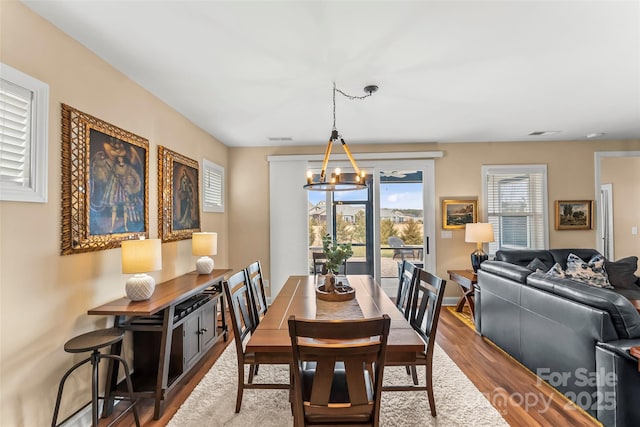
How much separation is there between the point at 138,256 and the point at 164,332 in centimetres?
59

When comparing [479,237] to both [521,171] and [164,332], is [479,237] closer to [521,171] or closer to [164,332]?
[521,171]

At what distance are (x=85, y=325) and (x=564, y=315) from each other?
3.42 meters

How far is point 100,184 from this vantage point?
221 centimetres

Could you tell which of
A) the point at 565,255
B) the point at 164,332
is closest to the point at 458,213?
the point at 565,255

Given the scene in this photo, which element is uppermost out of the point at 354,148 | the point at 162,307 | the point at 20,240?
the point at 354,148

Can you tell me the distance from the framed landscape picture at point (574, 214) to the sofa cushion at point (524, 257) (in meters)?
1.07

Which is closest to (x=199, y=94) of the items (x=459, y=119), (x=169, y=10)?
(x=169, y=10)

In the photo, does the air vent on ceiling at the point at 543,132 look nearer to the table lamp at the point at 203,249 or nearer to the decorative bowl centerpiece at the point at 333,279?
the decorative bowl centerpiece at the point at 333,279

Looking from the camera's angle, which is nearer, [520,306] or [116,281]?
[116,281]

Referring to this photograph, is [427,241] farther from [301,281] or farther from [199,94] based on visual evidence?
[199,94]

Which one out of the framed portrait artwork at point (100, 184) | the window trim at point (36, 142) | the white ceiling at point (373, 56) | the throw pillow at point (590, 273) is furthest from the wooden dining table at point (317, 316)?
the throw pillow at point (590, 273)

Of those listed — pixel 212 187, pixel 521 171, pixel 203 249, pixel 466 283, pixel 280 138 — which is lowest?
pixel 466 283

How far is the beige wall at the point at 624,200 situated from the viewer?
553cm

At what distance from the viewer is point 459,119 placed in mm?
3789
